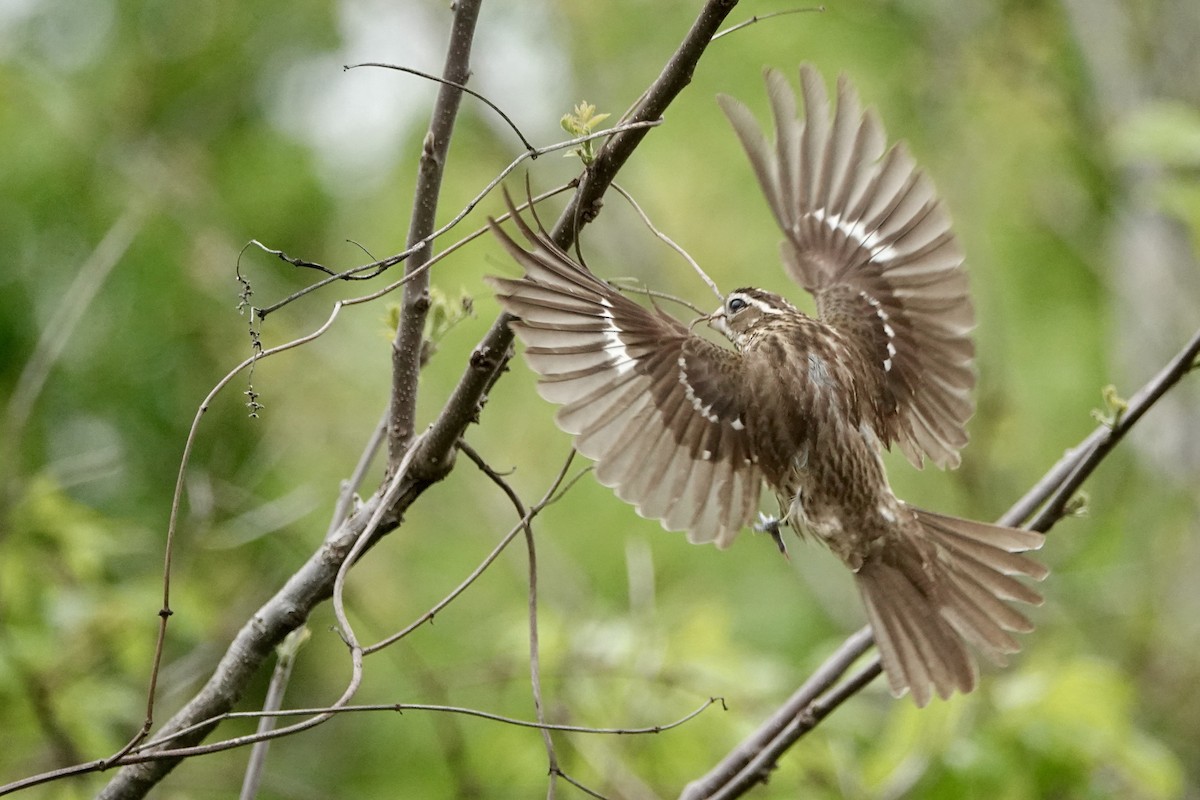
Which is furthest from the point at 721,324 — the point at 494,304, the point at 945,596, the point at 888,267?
the point at 494,304

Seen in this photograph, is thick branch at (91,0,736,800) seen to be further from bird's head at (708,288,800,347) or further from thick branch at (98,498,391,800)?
bird's head at (708,288,800,347)

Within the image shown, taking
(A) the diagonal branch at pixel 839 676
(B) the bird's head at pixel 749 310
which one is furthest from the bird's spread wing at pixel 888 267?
(A) the diagonal branch at pixel 839 676

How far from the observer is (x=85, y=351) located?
570 cm

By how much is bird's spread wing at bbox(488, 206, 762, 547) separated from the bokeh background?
98 cm

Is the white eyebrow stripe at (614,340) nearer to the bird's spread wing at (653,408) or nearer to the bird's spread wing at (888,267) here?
the bird's spread wing at (653,408)

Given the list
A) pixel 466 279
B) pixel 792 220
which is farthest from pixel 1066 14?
pixel 792 220

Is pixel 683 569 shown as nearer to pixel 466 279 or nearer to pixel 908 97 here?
pixel 466 279

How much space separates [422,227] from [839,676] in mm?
1148

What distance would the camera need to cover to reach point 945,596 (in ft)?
9.50

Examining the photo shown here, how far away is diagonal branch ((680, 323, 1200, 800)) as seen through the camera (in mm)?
2191

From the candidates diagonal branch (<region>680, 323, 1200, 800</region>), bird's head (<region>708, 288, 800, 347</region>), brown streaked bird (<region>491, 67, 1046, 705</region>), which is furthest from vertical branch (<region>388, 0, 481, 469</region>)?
bird's head (<region>708, 288, 800, 347</region>)

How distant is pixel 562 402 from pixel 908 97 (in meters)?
5.37

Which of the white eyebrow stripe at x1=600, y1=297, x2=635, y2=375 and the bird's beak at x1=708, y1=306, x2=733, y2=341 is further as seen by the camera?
the bird's beak at x1=708, y1=306, x2=733, y2=341

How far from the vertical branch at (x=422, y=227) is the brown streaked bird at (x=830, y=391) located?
37 centimetres
